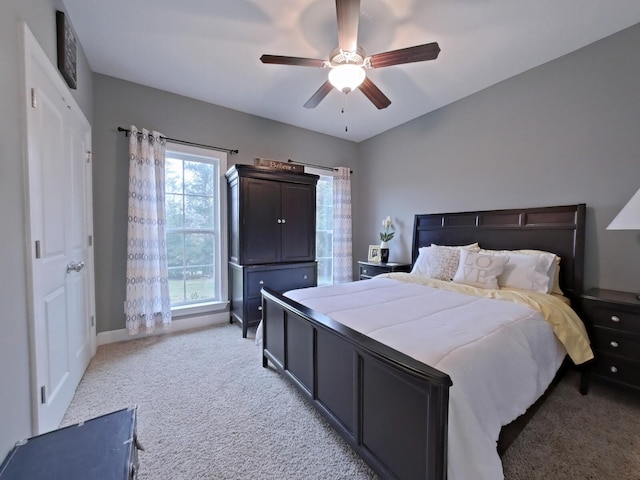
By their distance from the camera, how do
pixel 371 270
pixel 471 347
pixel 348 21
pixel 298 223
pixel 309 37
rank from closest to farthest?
pixel 471 347 → pixel 348 21 → pixel 309 37 → pixel 298 223 → pixel 371 270

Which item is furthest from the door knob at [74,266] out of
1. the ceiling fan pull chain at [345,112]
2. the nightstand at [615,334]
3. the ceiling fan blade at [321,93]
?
the nightstand at [615,334]

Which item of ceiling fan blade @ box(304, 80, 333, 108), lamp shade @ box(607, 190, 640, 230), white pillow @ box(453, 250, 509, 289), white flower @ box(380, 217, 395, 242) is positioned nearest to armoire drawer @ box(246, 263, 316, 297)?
white flower @ box(380, 217, 395, 242)

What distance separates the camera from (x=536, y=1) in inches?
73.6

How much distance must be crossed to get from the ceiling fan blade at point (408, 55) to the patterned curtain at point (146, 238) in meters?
2.51

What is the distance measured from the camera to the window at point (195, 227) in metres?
3.30

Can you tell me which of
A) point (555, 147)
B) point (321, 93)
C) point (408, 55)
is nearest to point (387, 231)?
point (555, 147)

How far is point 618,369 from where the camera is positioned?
1.92 metres

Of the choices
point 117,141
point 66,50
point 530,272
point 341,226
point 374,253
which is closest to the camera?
point 66,50

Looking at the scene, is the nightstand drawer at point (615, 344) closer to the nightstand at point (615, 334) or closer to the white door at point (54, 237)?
the nightstand at point (615, 334)

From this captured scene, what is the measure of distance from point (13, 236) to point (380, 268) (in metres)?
3.51

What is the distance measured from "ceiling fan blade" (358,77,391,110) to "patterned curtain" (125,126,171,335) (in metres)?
2.33

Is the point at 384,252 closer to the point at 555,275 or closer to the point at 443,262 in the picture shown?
the point at 443,262

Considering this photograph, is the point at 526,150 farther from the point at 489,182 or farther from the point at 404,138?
the point at 404,138

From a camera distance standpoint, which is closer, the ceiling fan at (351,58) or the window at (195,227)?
the ceiling fan at (351,58)
